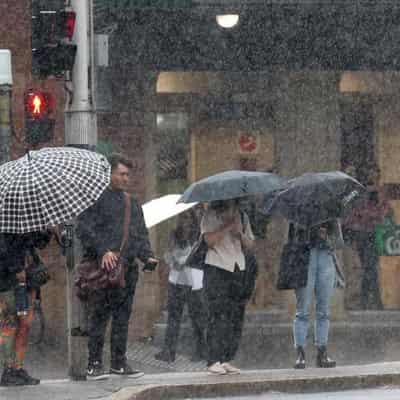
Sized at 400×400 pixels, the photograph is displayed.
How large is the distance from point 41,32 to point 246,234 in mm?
2374

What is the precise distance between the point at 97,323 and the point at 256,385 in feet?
4.61

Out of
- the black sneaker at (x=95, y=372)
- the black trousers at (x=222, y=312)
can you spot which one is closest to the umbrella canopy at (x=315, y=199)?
the black trousers at (x=222, y=312)

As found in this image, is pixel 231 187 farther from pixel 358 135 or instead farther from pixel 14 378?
pixel 358 135

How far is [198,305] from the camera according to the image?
45.2ft

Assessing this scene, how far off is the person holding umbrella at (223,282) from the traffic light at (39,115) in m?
1.50

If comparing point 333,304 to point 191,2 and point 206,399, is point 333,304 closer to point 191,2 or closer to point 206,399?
point 191,2

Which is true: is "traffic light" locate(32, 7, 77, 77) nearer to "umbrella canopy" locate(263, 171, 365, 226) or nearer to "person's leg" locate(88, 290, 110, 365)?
"person's leg" locate(88, 290, 110, 365)

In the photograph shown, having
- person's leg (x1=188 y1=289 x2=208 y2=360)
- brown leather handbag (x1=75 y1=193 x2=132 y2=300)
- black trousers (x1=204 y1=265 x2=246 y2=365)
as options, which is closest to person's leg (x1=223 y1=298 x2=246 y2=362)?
black trousers (x1=204 y1=265 x2=246 y2=365)

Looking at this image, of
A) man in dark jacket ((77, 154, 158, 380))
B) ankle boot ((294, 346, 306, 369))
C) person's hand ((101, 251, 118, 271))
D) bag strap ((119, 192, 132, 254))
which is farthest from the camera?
ankle boot ((294, 346, 306, 369))

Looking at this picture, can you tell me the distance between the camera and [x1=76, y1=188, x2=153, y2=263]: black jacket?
32.6 feet

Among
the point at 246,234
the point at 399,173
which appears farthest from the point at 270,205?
the point at 399,173

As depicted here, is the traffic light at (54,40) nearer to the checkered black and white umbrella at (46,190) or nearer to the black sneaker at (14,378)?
the checkered black and white umbrella at (46,190)

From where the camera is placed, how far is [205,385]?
9625 millimetres

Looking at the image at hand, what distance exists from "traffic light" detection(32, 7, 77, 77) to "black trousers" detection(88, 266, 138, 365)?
172 cm
